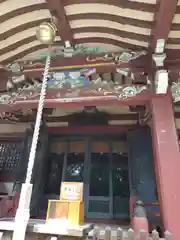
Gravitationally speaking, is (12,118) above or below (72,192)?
above

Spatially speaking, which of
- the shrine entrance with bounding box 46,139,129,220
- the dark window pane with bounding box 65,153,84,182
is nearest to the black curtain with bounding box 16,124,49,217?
the shrine entrance with bounding box 46,139,129,220

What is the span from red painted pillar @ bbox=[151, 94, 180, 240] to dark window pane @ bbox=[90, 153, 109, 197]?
2.03m

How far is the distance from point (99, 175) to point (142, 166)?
976 millimetres

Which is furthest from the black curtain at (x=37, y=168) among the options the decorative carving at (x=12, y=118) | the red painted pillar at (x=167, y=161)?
the red painted pillar at (x=167, y=161)

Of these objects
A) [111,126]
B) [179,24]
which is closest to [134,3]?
[179,24]

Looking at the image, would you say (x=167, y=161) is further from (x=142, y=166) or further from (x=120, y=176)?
(x=120, y=176)

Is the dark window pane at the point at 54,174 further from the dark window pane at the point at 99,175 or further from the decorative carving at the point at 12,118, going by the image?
the decorative carving at the point at 12,118

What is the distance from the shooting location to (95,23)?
10.2ft

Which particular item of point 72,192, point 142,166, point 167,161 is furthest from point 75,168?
point 167,161

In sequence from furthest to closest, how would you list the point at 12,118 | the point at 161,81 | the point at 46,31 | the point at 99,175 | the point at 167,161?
the point at 12,118
the point at 99,175
the point at 161,81
the point at 167,161
the point at 46,31

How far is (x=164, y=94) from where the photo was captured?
→ 3217 millimetres

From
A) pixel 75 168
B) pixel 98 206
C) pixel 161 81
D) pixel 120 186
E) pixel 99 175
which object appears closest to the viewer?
pixel 161 81

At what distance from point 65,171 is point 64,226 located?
9.26 feet

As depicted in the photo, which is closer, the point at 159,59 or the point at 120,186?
the point at 159,59
